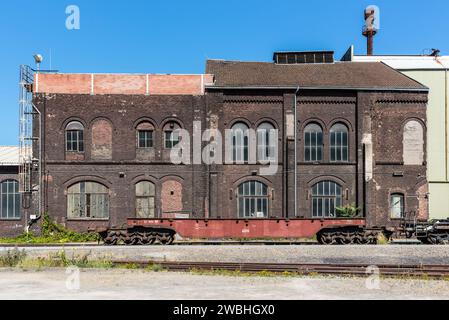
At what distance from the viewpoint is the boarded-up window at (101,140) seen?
31734 millimetres

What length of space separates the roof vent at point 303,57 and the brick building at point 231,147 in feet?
15.2

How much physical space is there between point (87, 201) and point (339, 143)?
14377 millimetres

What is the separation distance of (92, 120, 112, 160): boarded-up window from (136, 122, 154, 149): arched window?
62.1 inches

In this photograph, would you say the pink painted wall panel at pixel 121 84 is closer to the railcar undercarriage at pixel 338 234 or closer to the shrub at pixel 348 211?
the railcar undercarriage at pixel 338 234

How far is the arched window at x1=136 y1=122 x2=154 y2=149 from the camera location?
32094 millimetres

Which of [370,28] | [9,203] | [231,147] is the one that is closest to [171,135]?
[231,147]

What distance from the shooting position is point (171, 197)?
31.7 m

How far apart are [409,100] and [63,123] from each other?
19.4 metres

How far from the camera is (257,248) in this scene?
72.7 feet

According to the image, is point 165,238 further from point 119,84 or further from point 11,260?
point 119,84

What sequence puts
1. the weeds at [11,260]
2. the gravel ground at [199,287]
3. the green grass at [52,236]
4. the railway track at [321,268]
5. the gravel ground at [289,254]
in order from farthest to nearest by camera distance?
the green grass at [52,236]
the gravel ground at [289,254]
the weeds at [11,260]
the railway track at [321,268]
the gravel ground at [199,287]

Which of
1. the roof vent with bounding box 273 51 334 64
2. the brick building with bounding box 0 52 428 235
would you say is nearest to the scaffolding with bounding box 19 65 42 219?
the brick building with bounding box 0 52 428 235

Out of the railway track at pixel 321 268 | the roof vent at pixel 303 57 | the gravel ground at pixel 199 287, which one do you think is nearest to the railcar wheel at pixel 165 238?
the railway track at pixel 321 268
